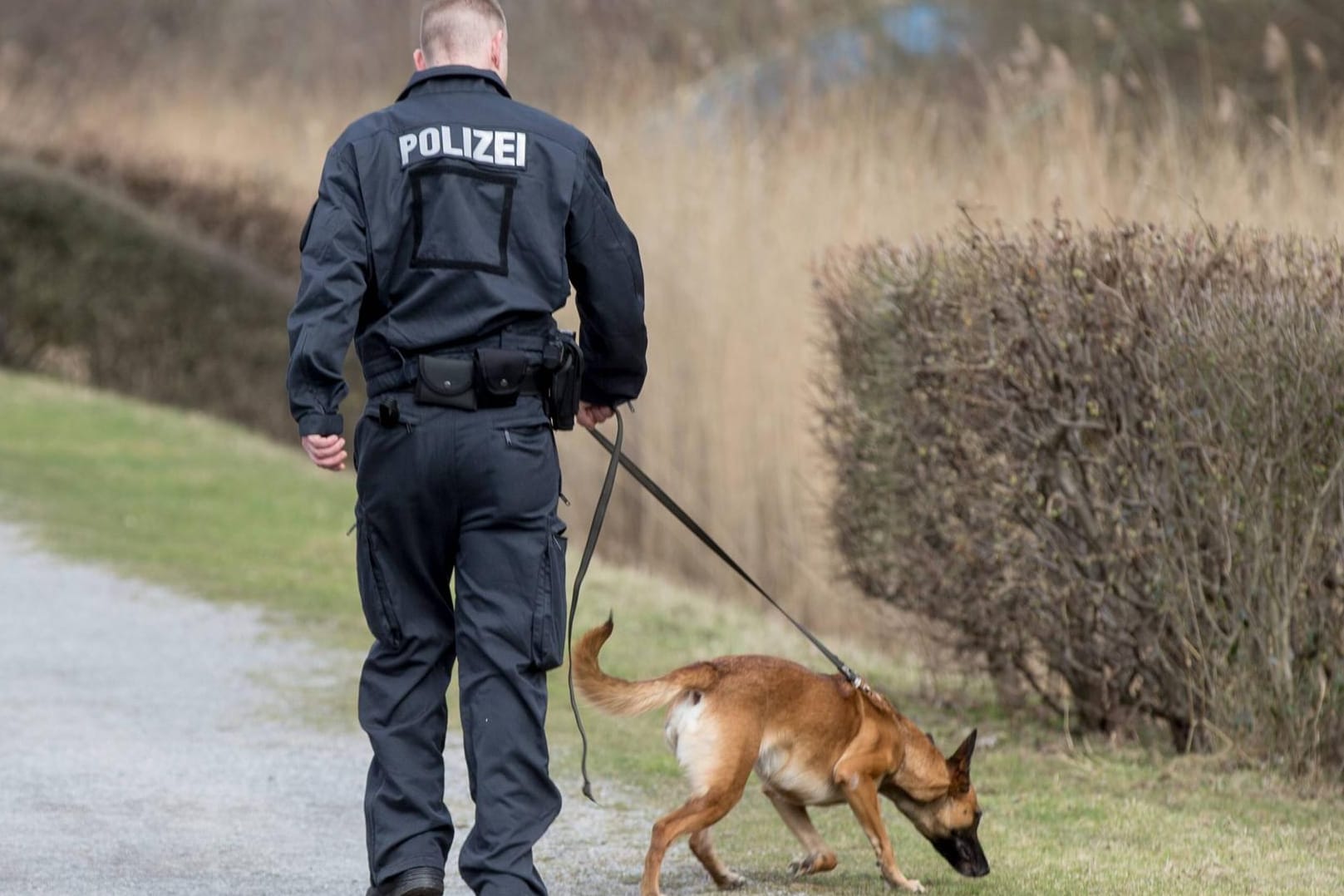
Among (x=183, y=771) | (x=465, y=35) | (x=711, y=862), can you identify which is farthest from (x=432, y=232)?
(x=183, y=771)

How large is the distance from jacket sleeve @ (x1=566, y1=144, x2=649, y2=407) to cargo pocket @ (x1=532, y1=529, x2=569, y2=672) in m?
0.42

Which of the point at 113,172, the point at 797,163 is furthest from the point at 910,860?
the point at 113,172

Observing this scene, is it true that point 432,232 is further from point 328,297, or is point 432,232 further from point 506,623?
point 506,623

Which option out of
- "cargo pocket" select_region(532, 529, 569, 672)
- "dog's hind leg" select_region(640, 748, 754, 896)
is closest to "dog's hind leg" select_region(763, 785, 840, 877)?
"dog's hind leg" select_region(640, 748, 754, 896)

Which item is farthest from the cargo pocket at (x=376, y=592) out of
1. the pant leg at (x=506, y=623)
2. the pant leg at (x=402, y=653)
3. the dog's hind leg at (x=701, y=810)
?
the dog's hind leg at (x=701, y=810)

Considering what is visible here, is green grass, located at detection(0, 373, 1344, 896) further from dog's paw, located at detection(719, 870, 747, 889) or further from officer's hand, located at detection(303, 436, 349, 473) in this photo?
officer's hand, located at detection(303, 436, 349, 473)

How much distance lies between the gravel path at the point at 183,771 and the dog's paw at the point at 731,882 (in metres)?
0.08

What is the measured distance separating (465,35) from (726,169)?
757 cm

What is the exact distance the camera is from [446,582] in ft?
14.0

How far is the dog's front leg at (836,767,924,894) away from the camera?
4.51m

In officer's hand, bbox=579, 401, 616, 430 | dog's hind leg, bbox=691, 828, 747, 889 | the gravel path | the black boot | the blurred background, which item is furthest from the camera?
the blurred background

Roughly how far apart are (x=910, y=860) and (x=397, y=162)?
2.32 meters

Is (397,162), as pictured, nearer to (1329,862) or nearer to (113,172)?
(1329,862)

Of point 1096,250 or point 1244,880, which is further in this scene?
point 1096,250
